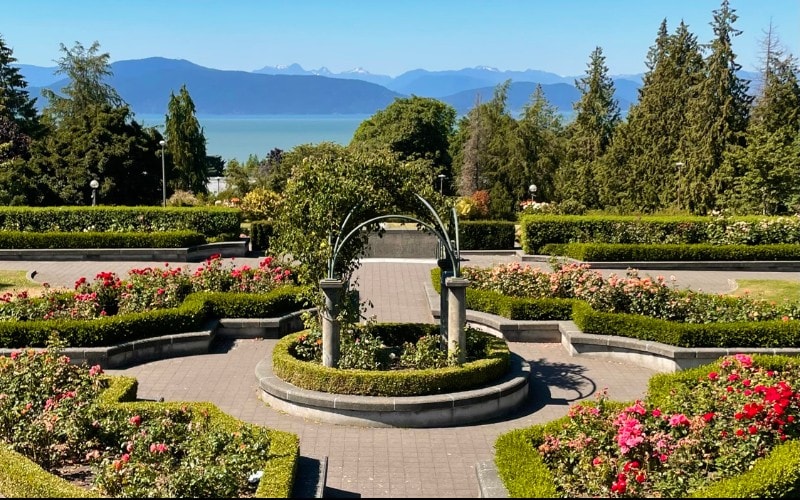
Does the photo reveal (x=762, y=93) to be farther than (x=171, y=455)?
Yes

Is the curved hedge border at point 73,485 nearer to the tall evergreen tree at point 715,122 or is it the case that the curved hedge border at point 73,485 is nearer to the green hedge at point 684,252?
the green hedge at point 684,252

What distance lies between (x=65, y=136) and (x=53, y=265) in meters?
12.4

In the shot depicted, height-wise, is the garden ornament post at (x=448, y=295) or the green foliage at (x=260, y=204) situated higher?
the green foliage at (x=260, y=204)

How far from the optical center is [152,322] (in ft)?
43.4

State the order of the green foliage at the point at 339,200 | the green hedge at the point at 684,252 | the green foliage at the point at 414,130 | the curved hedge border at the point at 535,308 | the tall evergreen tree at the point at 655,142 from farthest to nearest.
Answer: the green foliage at the point at 414,130 < the tall evergreen tree at the point at 655,142 < the green hedge at the point at 684,252 < the curved hedge border at the point at 535,308 < the green foliage at the point at 339,200

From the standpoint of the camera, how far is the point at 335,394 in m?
10.3

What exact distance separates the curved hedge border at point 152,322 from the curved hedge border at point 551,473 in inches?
188

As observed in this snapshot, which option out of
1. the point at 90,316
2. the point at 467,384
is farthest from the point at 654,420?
the point at 90,316

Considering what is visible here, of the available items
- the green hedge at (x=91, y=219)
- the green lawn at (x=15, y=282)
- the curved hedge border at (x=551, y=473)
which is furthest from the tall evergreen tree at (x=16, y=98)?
the curved hedge border at (x=551, y=473)

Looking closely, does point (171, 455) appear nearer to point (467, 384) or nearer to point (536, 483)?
point (536, 483)

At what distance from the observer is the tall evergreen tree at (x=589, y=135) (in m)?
44.6

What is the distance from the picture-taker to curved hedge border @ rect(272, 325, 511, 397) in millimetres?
10195

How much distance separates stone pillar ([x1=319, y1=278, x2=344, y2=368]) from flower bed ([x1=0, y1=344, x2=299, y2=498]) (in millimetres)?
2264

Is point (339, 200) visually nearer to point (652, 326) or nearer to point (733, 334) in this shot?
point (652, 326)
